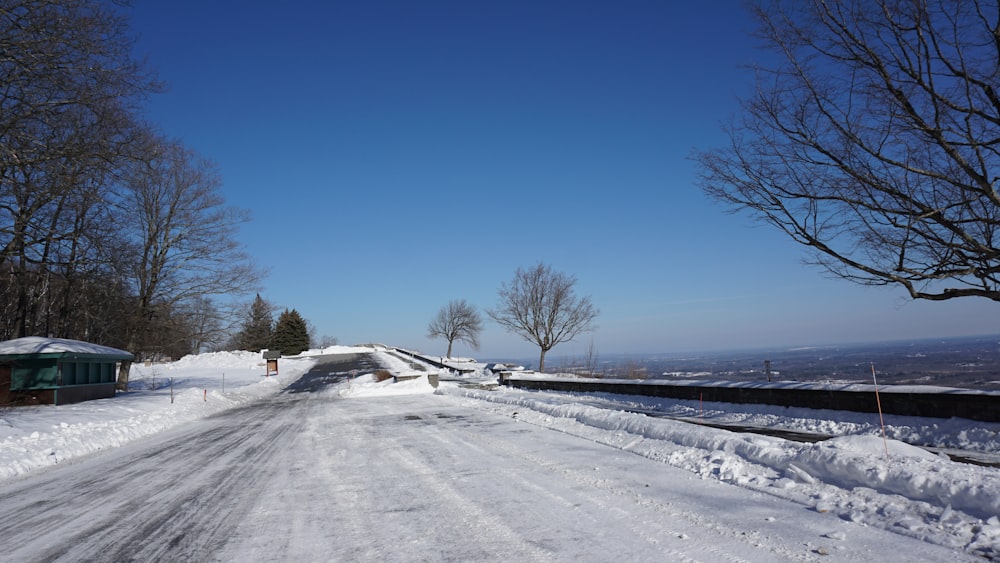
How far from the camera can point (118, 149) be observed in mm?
11352

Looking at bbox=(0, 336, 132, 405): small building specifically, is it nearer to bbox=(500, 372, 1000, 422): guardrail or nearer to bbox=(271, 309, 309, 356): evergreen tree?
bbox=(500, 372, 1000, 422): guardrail

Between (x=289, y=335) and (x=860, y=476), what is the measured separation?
90996 millimetres

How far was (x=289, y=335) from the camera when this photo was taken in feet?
292

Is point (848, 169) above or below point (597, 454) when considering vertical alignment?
above

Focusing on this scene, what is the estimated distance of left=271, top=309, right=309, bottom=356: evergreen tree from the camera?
87812 millimetres

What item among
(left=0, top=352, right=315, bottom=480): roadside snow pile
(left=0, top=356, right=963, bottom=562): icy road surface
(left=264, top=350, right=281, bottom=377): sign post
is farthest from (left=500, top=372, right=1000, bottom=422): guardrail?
(left=264, top=350, right=281, bottom=377): sign post

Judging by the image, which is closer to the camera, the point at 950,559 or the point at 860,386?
the point at 950,559

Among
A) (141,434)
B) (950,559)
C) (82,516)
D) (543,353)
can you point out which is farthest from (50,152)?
(543,353)

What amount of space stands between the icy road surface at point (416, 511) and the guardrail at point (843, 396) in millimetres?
4951

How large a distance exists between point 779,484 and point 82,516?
28.3ft

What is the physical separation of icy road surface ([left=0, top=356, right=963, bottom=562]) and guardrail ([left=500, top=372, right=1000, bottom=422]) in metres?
4.95

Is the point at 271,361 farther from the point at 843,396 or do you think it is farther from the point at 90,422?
the point at 843,396

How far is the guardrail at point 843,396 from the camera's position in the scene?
9.99 metres

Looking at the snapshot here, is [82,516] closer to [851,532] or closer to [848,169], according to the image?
[851,532]
